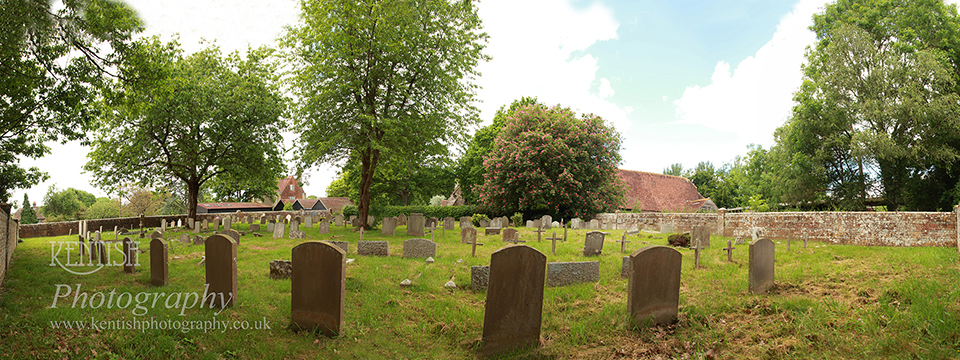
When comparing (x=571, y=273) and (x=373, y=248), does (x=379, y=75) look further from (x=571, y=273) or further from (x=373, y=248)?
(x=571, y=273)

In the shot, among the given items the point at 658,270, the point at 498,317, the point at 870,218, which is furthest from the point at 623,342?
the point at 870,218

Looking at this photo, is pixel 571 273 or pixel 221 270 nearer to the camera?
pixel 221 270

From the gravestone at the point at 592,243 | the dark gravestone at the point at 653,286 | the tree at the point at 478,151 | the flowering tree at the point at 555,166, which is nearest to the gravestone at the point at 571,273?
the dark gravestone at the point at 653,286

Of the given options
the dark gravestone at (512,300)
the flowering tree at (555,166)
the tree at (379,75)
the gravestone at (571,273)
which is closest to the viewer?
the dark gravestone at (512,300)

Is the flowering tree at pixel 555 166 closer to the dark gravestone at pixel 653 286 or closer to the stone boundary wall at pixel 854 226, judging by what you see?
the stone boundary wall at pixel 854 226

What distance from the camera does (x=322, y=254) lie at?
5168 millimetres

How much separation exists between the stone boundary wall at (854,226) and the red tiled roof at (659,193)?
17724 millimetres

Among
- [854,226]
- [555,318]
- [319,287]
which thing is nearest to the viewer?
[319,287]

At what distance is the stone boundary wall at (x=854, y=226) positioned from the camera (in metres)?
11.6

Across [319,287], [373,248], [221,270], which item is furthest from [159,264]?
[373,248]

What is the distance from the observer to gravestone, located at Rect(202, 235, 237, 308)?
230 inches

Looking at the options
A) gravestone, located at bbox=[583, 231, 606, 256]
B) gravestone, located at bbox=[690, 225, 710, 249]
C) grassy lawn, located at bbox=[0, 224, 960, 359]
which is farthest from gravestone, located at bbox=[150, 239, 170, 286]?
gravestone, located at bbox=[690, 225, 710, 249]

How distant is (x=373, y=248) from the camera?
10.7m

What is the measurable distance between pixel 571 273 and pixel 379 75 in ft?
43.2
